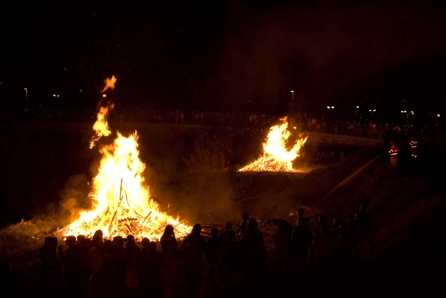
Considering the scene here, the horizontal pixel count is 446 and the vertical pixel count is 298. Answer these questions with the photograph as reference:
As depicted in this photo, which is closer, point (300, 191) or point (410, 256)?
A: point (410, 256)

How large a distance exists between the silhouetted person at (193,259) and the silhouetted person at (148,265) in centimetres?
45

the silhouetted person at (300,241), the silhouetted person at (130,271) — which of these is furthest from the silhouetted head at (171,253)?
the silhouetted person at (300,241)

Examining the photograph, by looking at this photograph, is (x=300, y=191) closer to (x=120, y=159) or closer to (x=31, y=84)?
(x=120, y=159)

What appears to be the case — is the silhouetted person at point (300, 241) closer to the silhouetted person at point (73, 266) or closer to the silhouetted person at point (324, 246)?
the silhouetted person at point (324, 246)

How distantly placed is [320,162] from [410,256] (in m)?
16.7

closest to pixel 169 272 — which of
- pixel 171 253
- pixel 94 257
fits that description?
A: pixel 171 253

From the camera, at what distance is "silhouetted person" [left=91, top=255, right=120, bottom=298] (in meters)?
7.33

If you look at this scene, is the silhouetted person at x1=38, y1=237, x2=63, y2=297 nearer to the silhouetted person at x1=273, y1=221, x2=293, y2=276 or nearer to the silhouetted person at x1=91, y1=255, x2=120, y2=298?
the silhouetted person at x1=91, y1=255, x2=120, y2=298

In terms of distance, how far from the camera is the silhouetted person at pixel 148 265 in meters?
8.48

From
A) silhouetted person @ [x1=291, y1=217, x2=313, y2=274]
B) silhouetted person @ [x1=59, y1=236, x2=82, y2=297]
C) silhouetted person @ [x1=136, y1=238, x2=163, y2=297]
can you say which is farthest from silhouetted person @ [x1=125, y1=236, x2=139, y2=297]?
silhouetted person @ [x1=291, y1=217, x2=313, y2=274]

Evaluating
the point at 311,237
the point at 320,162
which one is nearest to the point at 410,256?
the point at 311,237

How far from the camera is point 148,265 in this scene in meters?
8.56

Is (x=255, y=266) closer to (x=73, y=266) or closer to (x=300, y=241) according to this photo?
(x=300, y=241)

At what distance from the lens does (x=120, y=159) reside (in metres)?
14.0
